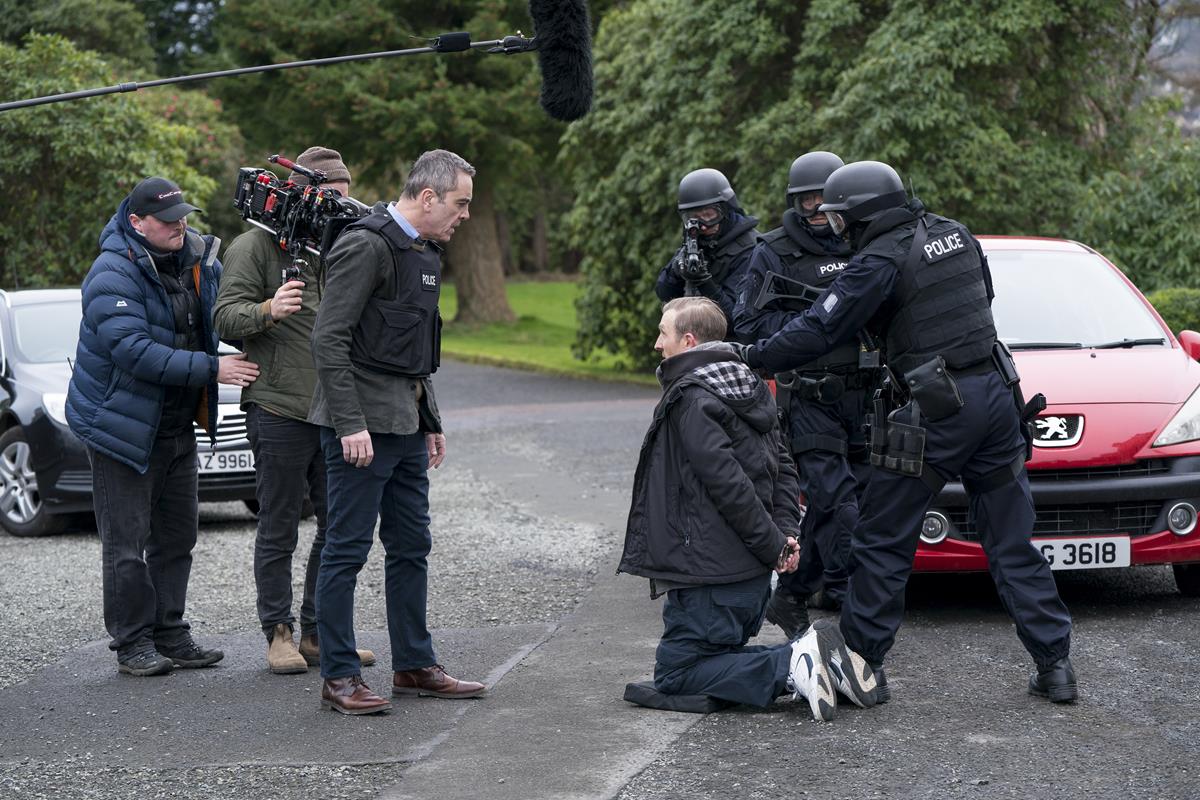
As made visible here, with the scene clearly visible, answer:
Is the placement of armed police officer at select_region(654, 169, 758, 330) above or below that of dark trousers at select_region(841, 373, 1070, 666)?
above

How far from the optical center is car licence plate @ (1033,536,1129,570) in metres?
6.89

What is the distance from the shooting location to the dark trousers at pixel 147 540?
21.9ft

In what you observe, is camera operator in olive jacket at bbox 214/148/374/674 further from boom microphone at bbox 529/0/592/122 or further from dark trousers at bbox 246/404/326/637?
boom microphone at bbox 529/0/592/122

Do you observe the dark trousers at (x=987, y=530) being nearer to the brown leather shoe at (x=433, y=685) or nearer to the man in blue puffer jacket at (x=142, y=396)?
the brown leather shoe at (x=433, y=685)

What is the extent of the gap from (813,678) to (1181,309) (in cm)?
962

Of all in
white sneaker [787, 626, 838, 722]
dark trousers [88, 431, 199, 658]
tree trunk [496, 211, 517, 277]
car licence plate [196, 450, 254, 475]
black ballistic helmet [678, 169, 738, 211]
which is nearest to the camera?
white sneaker [787, 626, 838, 722]

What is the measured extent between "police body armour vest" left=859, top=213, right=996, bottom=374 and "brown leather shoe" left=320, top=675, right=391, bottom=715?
2.31 metres

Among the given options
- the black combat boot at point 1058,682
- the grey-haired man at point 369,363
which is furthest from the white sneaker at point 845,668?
the grey-haired man at point 369,363

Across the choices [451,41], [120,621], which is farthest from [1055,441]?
[120,621]

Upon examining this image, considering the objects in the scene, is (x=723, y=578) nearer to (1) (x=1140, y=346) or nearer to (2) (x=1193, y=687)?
(2) (x=1193, y=687)

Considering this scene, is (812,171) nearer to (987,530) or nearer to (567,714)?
(987,530)

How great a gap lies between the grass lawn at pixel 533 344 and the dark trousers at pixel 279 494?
1680 cm

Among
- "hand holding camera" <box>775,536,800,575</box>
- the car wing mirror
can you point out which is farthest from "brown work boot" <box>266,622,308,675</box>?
the car wing mirror

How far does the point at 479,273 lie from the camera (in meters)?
37.7
